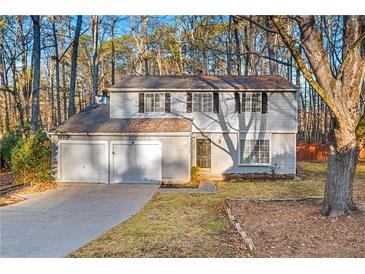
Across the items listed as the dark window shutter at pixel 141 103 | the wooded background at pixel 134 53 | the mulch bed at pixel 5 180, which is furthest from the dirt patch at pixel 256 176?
the mulch bed at pixel 5 180

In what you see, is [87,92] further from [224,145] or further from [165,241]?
[165,241]

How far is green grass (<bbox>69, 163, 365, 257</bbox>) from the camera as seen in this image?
5.14 meters

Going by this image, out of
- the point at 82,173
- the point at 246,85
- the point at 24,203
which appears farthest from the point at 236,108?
the point at 24,203

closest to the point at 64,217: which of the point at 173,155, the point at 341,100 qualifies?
the point at 173,155

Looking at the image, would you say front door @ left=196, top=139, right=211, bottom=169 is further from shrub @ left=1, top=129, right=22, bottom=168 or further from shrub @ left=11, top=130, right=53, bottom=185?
shrub @ left=1, top=129, right=22, bottom=168

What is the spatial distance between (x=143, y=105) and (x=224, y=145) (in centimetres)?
459

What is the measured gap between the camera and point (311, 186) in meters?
12.0

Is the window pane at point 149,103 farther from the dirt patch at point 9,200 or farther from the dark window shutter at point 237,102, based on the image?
the dirt patch at point 9,200

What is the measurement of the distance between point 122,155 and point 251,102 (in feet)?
22.5

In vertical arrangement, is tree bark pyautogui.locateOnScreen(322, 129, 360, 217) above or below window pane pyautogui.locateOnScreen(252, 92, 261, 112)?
below

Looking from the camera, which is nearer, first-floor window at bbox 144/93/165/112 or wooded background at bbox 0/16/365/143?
first-floor window at bbox 144/93/165/112

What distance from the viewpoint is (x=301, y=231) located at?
231 inches

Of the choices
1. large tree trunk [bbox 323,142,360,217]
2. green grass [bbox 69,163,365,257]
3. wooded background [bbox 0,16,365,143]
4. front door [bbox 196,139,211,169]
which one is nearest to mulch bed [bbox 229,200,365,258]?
large tree trunk [bbox 323,142,360,217]

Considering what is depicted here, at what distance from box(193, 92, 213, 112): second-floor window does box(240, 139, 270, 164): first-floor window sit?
2391mm
